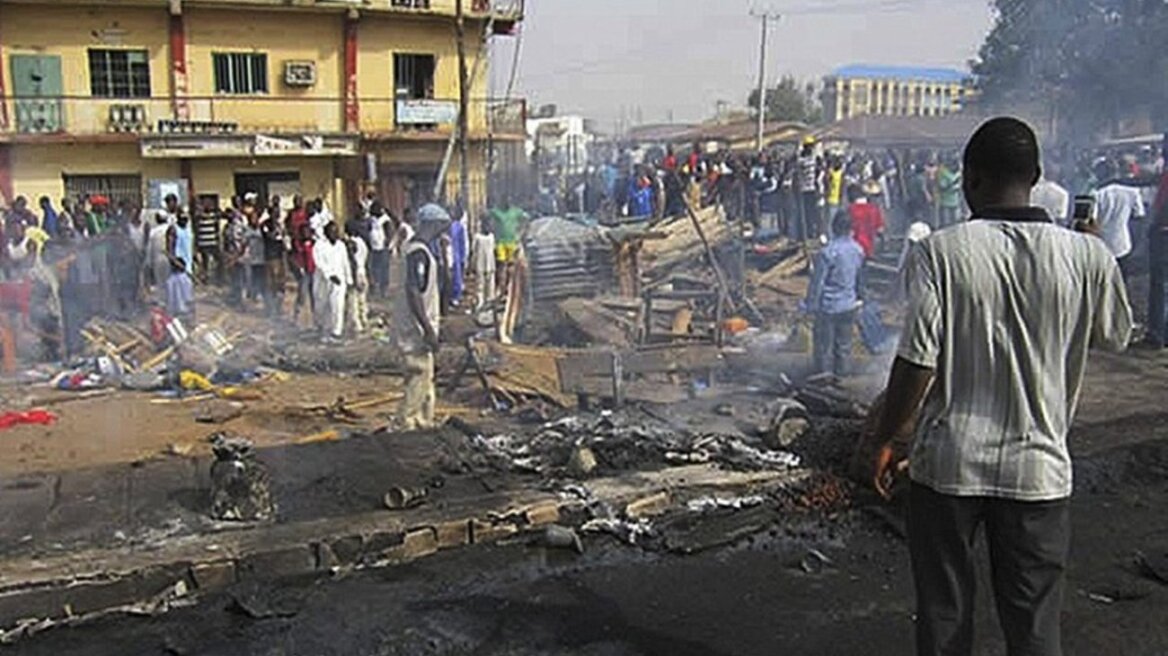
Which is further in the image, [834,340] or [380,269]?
[380,269]

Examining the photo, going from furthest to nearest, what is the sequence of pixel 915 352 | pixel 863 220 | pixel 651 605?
pixel 863 220 → pixel 651 605 → pixel 915 352

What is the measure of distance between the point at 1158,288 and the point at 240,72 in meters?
23.0

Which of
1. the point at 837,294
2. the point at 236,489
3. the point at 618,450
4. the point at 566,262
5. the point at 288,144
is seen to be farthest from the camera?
the point at 288,144

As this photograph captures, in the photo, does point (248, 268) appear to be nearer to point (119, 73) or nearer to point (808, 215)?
point (808, 215)

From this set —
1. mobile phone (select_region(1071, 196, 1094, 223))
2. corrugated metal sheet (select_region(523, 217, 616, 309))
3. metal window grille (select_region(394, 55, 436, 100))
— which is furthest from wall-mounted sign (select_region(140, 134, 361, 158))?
mobile phone (select_region(1071, 196, 1094, 223))

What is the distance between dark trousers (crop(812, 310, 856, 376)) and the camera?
9.43m

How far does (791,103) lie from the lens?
6444 cm

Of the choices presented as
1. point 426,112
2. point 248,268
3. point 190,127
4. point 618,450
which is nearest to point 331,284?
point 248,268

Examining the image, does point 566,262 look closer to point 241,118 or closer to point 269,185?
point 269,185

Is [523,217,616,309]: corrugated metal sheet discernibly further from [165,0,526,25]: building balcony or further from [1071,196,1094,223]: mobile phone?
[165,0,526,25]: building balcony

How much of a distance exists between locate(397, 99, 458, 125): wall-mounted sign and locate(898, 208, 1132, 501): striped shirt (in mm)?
26471

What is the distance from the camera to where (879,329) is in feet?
34.1

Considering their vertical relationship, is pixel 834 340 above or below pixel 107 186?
below

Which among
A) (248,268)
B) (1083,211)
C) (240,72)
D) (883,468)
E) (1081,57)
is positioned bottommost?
(248,268)
